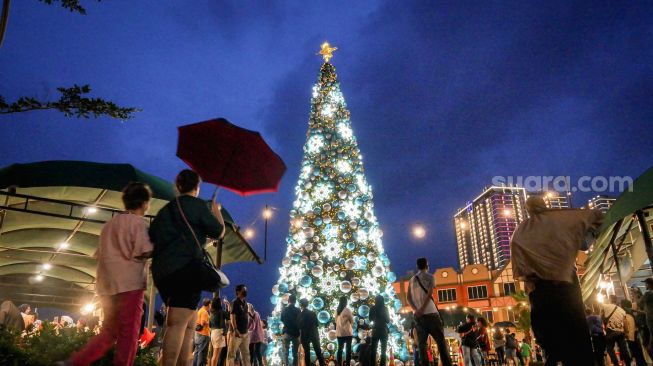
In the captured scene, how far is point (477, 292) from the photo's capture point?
1896 inches

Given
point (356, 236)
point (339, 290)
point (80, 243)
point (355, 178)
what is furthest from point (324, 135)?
point (80, 243)

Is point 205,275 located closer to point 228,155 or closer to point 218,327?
point 228,155

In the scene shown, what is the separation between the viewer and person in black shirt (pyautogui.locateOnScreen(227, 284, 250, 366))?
8.00 meters

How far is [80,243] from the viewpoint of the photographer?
1181cm

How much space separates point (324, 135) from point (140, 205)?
40.5ft

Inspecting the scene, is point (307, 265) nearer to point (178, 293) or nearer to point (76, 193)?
point (76, 193)

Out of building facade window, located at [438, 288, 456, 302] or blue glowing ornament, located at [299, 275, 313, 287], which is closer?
blue glowing ornament, located at [299, 275, 313, 287]

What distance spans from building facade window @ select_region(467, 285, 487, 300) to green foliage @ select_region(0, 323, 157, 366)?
164 feet

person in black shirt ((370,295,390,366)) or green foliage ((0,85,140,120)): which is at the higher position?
green foliage ((0,85,140,120))

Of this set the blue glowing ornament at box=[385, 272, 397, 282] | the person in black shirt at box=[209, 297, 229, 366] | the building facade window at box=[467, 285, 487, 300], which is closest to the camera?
the person in black shirt at box=[209, 297, 229, 366]

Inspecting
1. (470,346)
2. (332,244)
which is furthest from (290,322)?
(332,244)

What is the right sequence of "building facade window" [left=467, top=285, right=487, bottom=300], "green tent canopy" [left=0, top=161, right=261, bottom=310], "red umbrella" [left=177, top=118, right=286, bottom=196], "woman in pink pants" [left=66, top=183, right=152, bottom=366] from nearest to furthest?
"woman in pink pants" [left=66, top=183, right=152, bottom=366]
"red umbrella" [left=177, top=118, right=286, bottom=196]
"green tent canopy" [left=0, top=161, right=261, bottom=310]
"building facade window" [left=467, top=285, right=487, bottom=300]

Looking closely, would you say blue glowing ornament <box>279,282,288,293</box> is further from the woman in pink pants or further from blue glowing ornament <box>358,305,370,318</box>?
the woman in pink pants

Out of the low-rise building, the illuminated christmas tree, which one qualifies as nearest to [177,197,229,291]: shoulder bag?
the illuminated christmas tree
